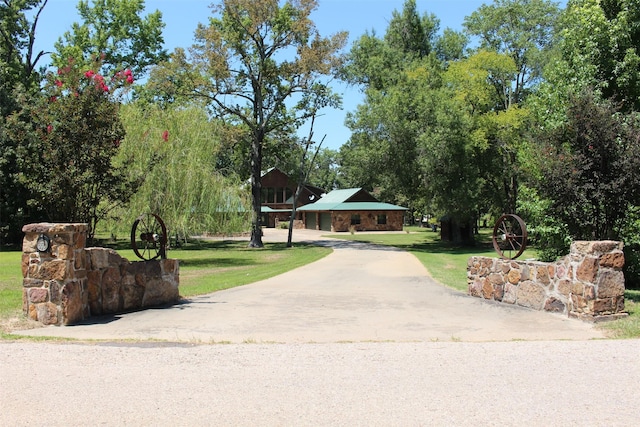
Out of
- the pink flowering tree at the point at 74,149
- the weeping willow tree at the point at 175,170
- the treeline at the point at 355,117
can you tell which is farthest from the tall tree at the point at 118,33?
the pink flowering tree at the point at 74,149

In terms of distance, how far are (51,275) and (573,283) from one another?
8.53 meters

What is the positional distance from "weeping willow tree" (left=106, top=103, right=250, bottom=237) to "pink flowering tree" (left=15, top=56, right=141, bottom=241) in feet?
27.2

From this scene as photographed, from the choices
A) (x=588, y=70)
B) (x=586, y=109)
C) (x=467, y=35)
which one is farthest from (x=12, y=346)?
(x=467, y=35)

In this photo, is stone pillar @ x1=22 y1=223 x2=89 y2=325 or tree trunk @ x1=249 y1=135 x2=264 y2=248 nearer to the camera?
stone pillar @ x1=22 y1=223 x2=89 y2=325

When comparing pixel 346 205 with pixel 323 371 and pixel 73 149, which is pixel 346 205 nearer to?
pixel 73 149

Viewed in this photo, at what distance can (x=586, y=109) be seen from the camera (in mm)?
10594

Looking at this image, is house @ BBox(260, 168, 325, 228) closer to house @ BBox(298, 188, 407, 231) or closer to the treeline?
house @ BBox(298, 188, 407, 231)

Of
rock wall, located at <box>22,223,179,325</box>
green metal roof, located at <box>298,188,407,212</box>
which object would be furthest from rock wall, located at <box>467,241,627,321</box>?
green metal roof, located at <box>298,188,407,212</box>

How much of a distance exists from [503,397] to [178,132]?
21892 millimetres

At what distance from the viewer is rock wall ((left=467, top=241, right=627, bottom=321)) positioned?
8.80 metres

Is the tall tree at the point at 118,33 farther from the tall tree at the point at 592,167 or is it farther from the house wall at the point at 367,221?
the tall tree at the point at 592,167

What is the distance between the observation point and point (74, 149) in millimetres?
10898

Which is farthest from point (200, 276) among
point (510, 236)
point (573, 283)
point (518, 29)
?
point (518, 29)

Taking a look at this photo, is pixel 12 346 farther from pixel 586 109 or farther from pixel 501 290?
pixel 586 109
